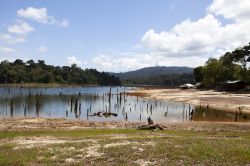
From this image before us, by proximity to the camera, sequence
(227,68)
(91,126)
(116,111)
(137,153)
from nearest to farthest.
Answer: (137,153) → (91,126) → (116,111) → (227,68)

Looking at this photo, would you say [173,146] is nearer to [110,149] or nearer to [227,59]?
[110,149]

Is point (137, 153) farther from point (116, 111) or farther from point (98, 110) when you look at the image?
point (98, 110)

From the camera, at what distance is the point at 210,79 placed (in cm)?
13288

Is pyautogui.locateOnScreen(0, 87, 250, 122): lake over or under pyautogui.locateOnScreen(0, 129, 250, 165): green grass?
under

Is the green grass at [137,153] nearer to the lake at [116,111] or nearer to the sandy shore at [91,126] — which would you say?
the sandy shore at [91,126]

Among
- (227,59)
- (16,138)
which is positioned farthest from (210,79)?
(16,138)

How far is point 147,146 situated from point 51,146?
18.7 ft

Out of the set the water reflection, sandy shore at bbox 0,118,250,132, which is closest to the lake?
the water reflection

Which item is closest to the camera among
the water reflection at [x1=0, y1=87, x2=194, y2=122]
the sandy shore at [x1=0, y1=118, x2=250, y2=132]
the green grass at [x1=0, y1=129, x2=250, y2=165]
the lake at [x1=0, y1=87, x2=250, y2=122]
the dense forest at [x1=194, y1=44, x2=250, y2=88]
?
the green grass at [x1=0, y1=129, x2=250, y2=165]

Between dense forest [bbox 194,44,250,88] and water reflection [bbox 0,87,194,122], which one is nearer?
water reflection [bbox 0,87,194,122]

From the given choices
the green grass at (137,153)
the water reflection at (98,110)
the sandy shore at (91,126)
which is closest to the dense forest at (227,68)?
the water reflection at (98,110)

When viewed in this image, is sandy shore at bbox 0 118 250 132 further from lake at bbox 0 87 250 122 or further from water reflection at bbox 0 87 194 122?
water reflection at bbox 0 87 194 122

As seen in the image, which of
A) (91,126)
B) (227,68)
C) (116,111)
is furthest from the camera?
(227,68)

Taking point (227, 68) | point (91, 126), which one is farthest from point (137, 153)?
point (227, 68)
